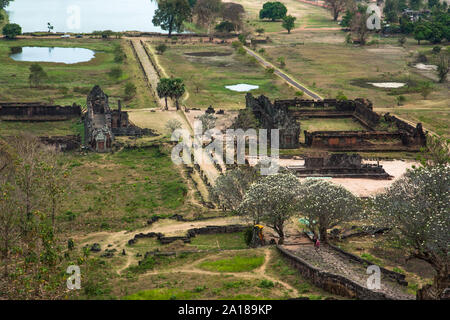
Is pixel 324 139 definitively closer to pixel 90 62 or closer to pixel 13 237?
pixel 13 237

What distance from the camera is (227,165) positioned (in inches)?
2665

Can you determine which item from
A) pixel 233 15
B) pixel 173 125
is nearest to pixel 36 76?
pixel 173 125

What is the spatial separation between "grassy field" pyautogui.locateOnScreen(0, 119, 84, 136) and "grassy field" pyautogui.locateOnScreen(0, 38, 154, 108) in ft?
36.8

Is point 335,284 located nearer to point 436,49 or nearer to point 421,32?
point 436,49

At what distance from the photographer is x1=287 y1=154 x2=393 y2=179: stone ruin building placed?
65.0m

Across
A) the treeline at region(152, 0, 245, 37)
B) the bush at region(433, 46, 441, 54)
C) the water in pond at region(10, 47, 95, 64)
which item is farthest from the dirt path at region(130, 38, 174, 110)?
the bush at region(433, 46, 441, 54)

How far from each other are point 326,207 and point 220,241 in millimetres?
9259

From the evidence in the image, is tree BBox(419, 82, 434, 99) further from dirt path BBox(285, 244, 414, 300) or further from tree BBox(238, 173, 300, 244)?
dirt path BBox(285, 244, 414, 300)

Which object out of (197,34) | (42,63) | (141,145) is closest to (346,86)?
(141,145)

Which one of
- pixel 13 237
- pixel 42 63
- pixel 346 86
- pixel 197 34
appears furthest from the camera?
pixel 197 34

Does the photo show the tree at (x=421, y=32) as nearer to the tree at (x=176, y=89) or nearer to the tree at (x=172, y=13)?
the tree at (x=172, y=13)

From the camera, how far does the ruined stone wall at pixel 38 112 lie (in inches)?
3440

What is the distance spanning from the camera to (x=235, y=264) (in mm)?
40844
